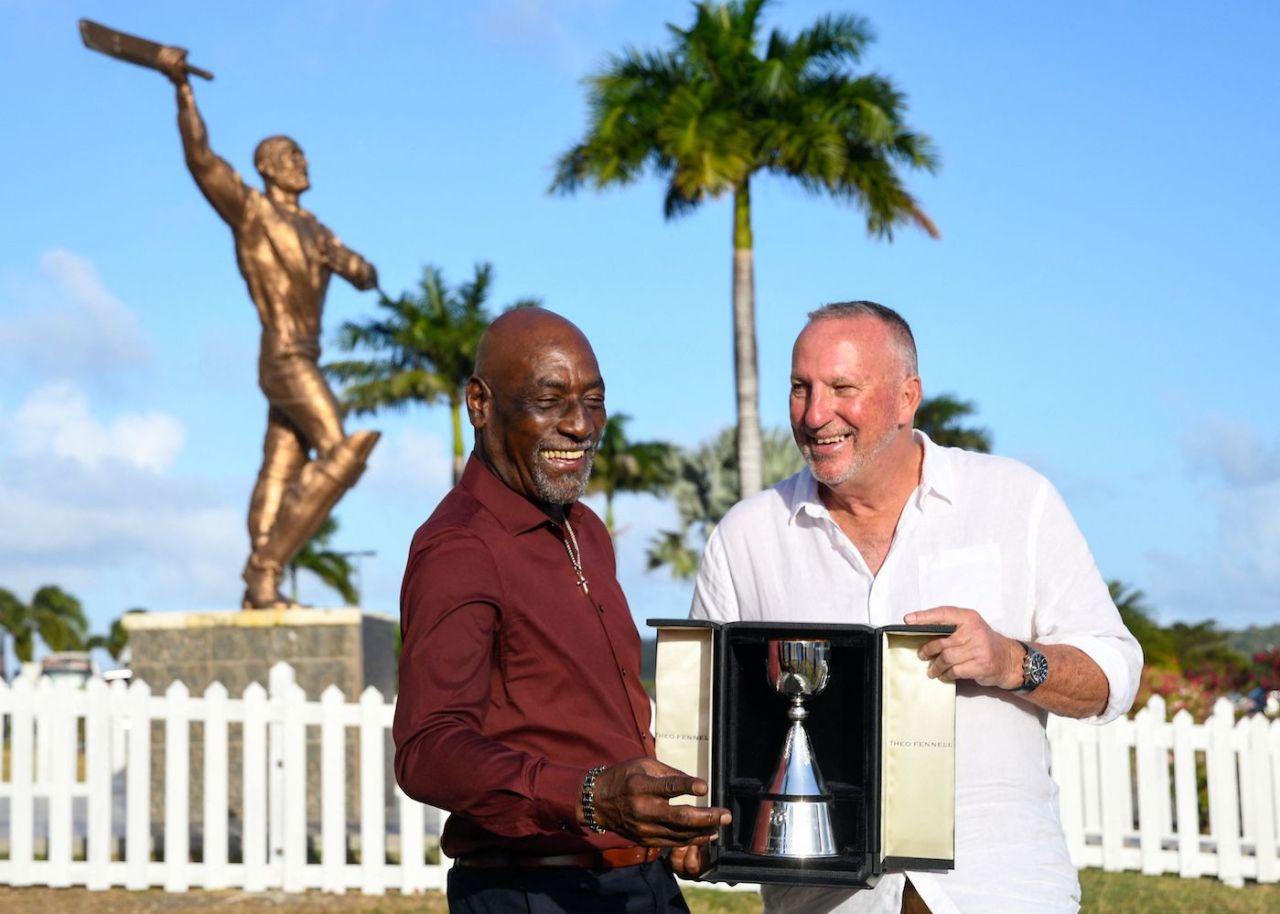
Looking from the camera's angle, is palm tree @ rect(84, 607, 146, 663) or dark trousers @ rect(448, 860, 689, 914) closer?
dark trousers @ rect(448, 860, 689, 914)

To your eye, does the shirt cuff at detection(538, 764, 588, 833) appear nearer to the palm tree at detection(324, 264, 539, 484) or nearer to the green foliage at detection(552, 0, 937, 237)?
the green foliage at detection(552, 0, 937, 237)

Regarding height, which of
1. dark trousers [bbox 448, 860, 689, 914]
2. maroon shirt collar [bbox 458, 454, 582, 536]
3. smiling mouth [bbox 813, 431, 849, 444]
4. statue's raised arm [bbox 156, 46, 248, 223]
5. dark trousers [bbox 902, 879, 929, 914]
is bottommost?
dark trousers [bbox 902, 879, 929, 914]

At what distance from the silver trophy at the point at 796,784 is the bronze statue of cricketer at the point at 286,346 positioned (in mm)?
9794

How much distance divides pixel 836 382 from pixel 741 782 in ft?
3.06

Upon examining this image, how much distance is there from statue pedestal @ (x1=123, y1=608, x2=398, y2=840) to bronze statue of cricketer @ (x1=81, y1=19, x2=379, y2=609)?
16.5 inches

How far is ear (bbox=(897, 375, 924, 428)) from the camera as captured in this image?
361cm

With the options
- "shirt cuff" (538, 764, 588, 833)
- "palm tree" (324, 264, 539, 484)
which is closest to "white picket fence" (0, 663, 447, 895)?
"shirt cuff" (538, 764, 588, 833)

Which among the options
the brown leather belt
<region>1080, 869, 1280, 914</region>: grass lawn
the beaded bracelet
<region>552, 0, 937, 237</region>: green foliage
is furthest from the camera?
<region>552, 0, 937, 237</region>: green foliage

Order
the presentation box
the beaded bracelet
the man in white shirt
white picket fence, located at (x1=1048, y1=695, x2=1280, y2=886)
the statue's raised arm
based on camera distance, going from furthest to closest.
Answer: the statue's raised arm, white picket fence, located at (x1=1048, y1=695, x2=1280, y2=886), the man in white shirt, the presentation box, the beaded bracelet

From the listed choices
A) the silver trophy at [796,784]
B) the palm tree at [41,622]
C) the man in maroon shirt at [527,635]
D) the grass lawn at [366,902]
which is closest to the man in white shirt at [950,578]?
the silver trophy at [796,784]

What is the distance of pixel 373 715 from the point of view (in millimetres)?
10148

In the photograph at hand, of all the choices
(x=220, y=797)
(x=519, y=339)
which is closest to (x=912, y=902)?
(x=519, y=339)

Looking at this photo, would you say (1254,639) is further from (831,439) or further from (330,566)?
(831,439)

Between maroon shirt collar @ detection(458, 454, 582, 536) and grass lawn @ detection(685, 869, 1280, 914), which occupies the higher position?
maroon shirt collar @ detection(458, 454, 582, 536)
